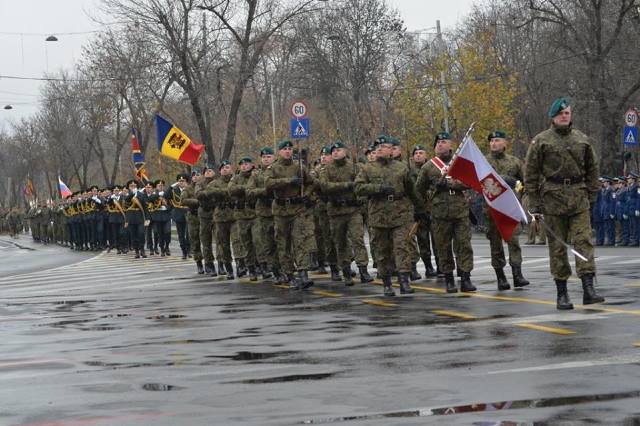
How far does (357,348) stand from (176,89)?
50.1m

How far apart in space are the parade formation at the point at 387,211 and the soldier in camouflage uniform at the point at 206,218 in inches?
0.9

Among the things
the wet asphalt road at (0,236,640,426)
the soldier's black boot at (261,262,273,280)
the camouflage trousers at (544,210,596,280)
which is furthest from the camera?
the soldier's black boot at (261,262,273,280)

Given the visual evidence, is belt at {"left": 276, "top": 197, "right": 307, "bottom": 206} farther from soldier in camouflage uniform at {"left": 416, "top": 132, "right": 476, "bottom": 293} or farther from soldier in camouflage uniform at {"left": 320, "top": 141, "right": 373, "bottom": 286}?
soldier in camouflage uniform at {"left": 416, "top": 132, "right": 476, "bottom": 293}

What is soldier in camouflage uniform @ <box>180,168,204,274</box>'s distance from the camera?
2389 cm

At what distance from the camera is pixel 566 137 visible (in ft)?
41.6

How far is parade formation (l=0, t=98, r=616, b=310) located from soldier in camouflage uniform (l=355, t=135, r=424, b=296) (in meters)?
0.01

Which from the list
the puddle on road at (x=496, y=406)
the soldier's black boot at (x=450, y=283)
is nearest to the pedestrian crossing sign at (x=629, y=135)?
the soldier's black boot at (x=450, y=283)

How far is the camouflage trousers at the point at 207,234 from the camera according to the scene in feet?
76.2

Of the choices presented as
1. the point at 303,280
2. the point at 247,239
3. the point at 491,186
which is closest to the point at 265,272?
the point at 247,239

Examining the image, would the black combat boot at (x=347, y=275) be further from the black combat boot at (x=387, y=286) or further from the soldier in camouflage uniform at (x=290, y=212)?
the black combat boot at (x=387, y=286)

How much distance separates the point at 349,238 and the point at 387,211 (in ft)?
7.61

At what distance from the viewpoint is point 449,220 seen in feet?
50.6

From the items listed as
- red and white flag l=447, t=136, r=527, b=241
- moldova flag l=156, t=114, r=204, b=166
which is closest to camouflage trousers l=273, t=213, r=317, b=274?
red and white flag l=447, t=136, r=527, b=241

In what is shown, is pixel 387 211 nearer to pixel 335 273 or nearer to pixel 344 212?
pixel 344 212
